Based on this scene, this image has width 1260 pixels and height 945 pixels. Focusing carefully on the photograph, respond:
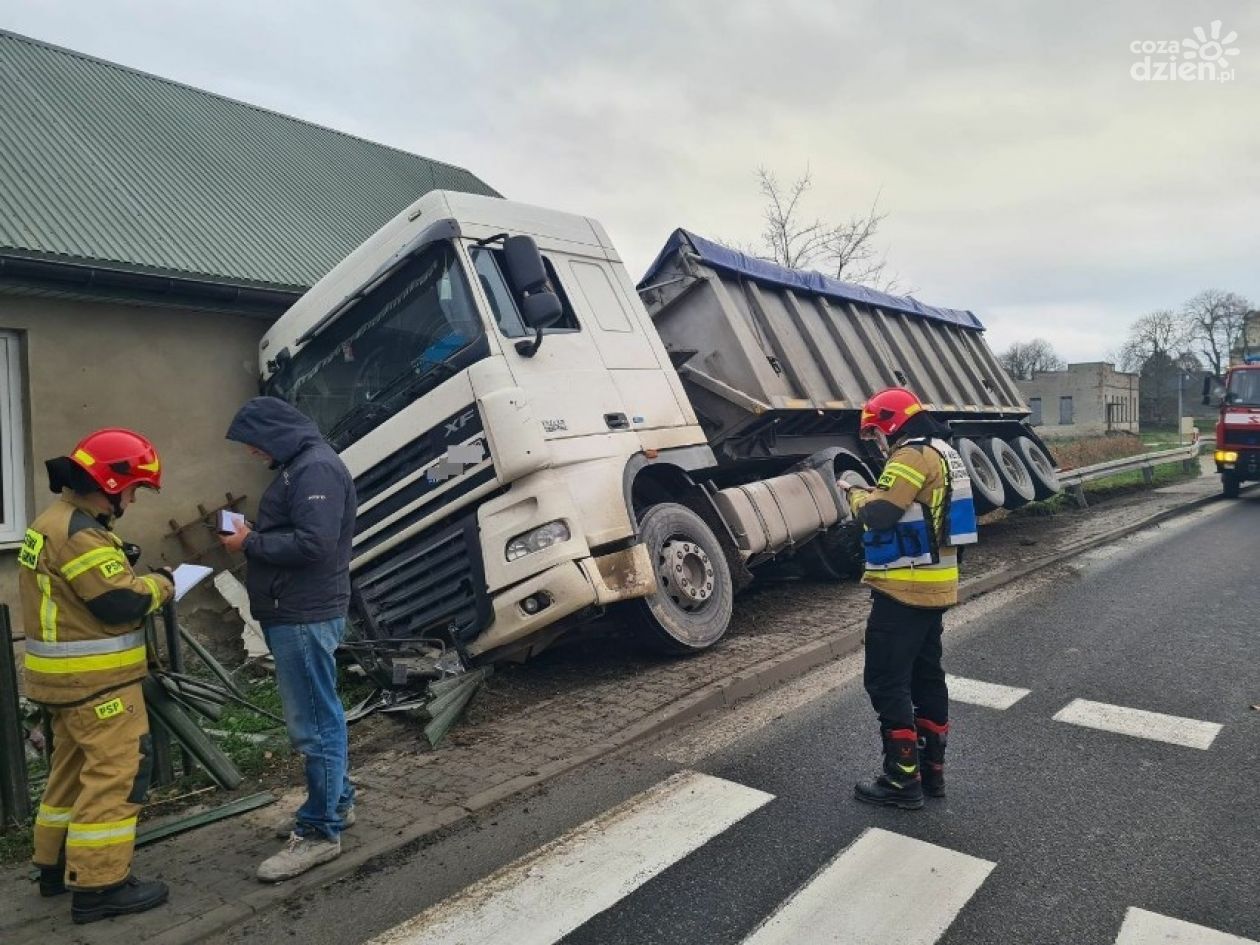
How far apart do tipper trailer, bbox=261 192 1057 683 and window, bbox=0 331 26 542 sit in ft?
6.17

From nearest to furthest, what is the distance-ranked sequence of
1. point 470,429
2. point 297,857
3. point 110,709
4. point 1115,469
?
point 110,709 → point 297,857 → point 470,429 → point 1115,469

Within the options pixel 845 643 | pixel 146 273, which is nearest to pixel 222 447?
pixel 146 273

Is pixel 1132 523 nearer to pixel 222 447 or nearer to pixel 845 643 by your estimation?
pixel 845 643

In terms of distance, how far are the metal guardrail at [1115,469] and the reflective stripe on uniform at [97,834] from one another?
13400 millimetres

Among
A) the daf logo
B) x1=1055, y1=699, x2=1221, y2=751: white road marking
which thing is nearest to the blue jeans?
the daf logo

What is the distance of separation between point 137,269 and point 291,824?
16.0ft

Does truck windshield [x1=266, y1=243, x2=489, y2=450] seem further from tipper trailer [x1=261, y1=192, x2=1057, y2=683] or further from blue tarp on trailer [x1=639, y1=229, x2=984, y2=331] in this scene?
blue tarp on trailer [x1=639, y1=229, x2=984, y2=331]

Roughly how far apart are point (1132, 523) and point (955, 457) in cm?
989


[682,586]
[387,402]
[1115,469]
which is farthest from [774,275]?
[1115,469]

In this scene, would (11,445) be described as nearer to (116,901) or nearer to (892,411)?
(116,901)

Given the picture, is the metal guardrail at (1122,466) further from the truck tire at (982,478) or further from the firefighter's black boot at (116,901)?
the firefighter's black boot at (116,901)

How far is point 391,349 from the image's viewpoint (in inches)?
226

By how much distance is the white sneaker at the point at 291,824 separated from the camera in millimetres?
3732

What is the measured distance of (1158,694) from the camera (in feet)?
17.5
